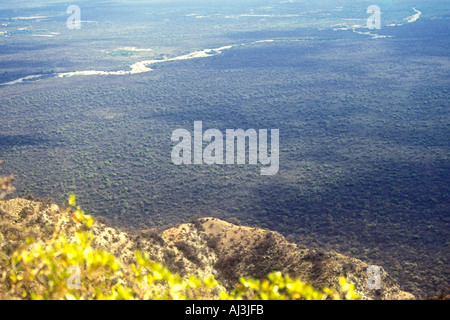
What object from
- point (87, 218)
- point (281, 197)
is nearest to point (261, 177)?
point (281, 197)

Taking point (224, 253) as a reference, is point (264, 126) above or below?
above

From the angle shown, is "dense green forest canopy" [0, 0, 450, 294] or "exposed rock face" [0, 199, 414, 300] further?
"dense green forest canopy" [0, 0, 450, 294]

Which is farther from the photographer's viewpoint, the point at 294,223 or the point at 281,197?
the point at 281,197

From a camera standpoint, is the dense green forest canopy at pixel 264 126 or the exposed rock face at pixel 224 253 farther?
the dense green forest canopy at pixel 264 126

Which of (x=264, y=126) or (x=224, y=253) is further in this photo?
(x=264, y=126)
